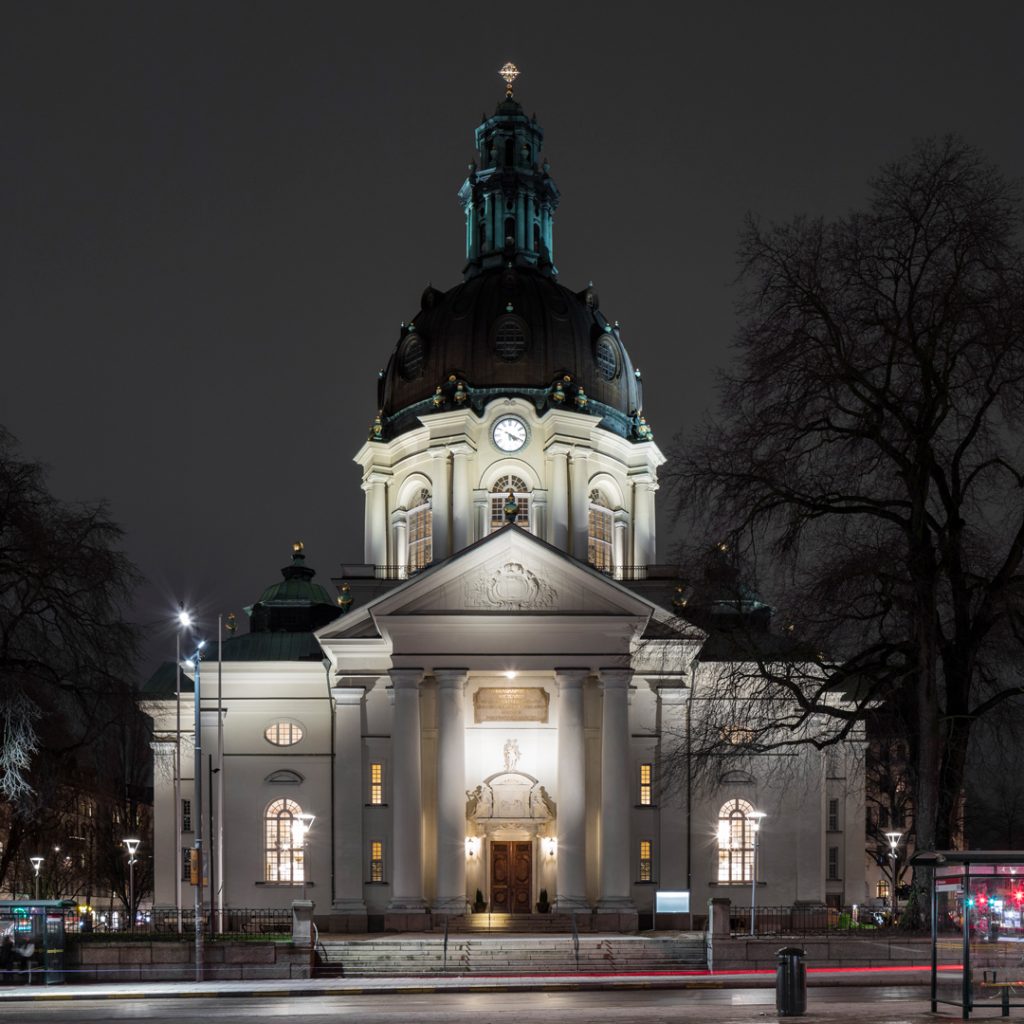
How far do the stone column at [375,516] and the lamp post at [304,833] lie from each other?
13.1m

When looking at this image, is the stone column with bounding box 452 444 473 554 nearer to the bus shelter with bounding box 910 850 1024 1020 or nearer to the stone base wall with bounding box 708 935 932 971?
the stone base wall with bounding box 708 935 932 971

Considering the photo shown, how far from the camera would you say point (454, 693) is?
57062mm

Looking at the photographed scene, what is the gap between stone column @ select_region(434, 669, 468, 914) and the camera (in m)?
55.6

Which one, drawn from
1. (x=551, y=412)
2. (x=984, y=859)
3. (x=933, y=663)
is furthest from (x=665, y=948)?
(x=551, y=412)

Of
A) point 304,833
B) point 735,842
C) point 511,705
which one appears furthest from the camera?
point 304,833

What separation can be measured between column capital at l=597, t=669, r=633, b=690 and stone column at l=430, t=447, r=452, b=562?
13318mm

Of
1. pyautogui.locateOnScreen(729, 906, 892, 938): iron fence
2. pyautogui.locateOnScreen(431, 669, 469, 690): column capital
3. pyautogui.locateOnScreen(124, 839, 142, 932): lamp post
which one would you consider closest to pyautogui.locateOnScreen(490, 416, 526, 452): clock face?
pyautogui.locateOnScreen(431, 669, 469, 690): column capital

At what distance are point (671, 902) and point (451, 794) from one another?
8.92 metres

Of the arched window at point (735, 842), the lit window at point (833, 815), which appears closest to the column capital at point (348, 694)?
the arched window at point (735, 842)

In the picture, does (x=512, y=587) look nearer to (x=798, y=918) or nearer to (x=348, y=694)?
(x=348, y=694)

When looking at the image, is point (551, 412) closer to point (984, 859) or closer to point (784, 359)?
point (784, 359)

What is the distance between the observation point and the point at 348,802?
199ft

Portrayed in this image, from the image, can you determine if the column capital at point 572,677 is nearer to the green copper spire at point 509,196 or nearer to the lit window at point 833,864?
the lit window at point 833,864

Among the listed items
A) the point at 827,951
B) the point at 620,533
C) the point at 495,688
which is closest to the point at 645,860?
the point at 495,688
